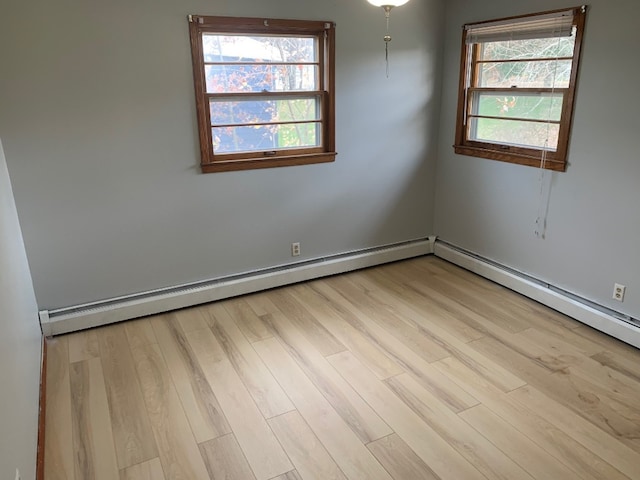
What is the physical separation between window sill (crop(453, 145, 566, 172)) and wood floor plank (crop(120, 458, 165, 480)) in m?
2.98

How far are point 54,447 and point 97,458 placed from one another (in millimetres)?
232

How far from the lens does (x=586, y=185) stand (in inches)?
124

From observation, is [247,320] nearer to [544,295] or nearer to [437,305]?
[437,305]

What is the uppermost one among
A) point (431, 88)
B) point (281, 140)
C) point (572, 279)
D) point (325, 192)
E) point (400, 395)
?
point (431, 88)

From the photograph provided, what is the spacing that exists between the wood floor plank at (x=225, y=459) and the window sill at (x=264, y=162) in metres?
1.85

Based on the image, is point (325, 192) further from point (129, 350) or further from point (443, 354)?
point (129, 350)

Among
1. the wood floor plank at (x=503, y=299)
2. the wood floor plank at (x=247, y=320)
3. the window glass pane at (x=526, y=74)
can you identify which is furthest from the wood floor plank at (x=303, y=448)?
the window glass pane at (x=526, y=74)

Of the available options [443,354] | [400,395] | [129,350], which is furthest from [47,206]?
[443,354]

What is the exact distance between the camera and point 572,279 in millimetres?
3355

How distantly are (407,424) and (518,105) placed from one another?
2.45m

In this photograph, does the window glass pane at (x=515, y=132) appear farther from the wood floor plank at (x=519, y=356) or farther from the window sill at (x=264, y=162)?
the wood floor plank at (x=519, y=356)

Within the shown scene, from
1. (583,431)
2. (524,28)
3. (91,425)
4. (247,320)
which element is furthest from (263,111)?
(583,431)

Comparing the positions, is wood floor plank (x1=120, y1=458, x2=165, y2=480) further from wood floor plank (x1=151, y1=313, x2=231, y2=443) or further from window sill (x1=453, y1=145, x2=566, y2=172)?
window sill (x1=453, y1=145, x2=566, y2=172)

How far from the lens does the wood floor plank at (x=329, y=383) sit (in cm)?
234
